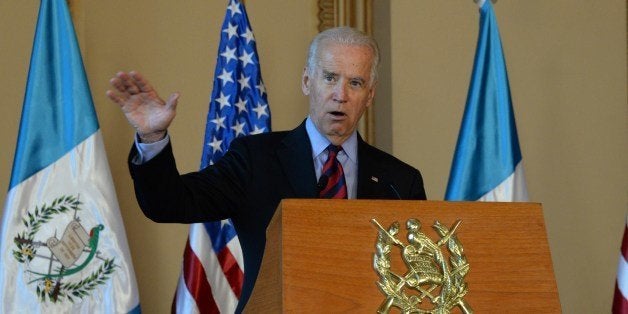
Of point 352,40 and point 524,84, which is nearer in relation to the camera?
point 352,40

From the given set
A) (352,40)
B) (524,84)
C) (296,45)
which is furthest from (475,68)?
(352,40)

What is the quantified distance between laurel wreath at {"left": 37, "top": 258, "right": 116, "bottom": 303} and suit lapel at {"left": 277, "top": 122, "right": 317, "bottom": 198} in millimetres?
1605

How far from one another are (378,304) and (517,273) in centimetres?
35

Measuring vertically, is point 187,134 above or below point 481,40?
below

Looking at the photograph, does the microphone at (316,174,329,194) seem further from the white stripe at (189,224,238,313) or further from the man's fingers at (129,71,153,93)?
the white stripe at (189,224,238,313)

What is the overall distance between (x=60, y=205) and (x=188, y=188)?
1.70m

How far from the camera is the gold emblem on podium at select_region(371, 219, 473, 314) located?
6.08 ft

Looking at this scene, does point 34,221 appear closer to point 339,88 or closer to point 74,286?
point 74,286

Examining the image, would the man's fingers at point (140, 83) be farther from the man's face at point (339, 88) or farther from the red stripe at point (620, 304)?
the red stripe at point (620, 304)

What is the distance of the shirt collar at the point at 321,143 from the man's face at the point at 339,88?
2 cm

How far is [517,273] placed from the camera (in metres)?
1.98

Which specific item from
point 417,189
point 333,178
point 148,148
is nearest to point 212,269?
point 417,189

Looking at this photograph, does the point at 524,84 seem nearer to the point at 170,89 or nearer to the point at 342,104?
the point at 170,89

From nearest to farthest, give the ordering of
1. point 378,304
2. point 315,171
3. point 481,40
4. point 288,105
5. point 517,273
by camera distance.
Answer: point 378,304
point 517,273
point 315,171
point 481,40
point 288,105
